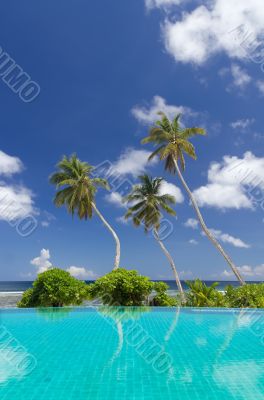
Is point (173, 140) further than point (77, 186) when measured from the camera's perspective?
No

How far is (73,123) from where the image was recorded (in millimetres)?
29656

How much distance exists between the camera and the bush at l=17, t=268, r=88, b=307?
56.6 feet

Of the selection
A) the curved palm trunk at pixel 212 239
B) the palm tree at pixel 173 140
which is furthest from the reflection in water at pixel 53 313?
the palm tree at pixel 173 140

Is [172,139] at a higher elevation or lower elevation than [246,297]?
higher

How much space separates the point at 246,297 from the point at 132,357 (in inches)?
391

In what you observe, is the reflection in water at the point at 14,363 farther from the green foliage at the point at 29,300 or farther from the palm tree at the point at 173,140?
the palm tree at the point at 173,140

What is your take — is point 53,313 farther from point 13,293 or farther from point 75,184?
point 13,293

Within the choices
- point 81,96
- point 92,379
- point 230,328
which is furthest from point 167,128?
point 92,379

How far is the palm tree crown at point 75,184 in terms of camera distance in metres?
28.4

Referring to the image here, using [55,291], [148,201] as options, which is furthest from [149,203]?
[55,291]

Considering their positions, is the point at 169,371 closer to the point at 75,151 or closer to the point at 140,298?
the point at 140,298

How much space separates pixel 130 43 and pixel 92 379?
63.9 feet

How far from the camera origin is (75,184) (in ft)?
Answer: 93.1

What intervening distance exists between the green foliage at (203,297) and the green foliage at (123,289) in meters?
2.01
